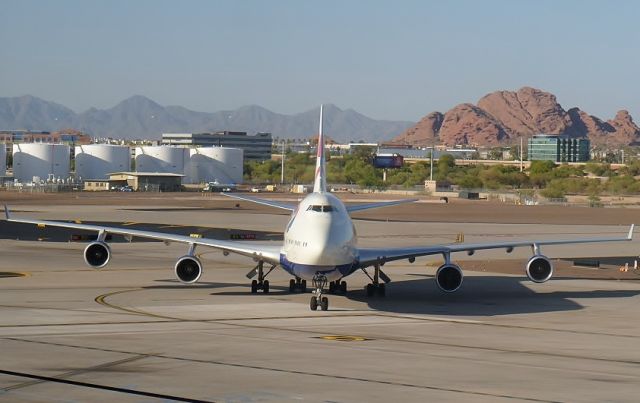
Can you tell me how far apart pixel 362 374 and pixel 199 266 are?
21.2 m

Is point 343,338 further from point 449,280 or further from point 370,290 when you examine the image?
point 370,290

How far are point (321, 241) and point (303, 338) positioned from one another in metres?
7.36

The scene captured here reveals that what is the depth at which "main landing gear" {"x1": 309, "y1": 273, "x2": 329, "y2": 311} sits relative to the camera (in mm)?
41469

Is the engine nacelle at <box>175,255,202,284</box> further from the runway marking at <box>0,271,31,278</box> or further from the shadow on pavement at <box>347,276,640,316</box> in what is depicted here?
the runway marking at <box>0,271,31,278</box>

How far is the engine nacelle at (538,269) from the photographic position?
49.1 metres

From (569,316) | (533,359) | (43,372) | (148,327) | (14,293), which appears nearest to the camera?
(43,372)

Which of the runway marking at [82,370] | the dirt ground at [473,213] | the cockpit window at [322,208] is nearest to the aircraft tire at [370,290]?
the cockpit window at [322,208]

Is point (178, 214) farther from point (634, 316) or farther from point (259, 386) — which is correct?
point (259, 386)

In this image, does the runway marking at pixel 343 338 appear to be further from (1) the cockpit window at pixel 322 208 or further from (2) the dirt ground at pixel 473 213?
(2) the dirt ground at pixel 473 213

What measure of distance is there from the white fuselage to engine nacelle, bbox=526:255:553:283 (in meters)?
10.2

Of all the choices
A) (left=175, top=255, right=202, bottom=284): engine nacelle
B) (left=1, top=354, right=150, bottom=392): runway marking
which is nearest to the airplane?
(left=175, top=255, right=202, bottom=284): engine nacelle

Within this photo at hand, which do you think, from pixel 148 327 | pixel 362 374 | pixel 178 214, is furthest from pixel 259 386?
pixel 178 214

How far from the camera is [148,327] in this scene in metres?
35.5

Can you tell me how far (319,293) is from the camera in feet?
138
